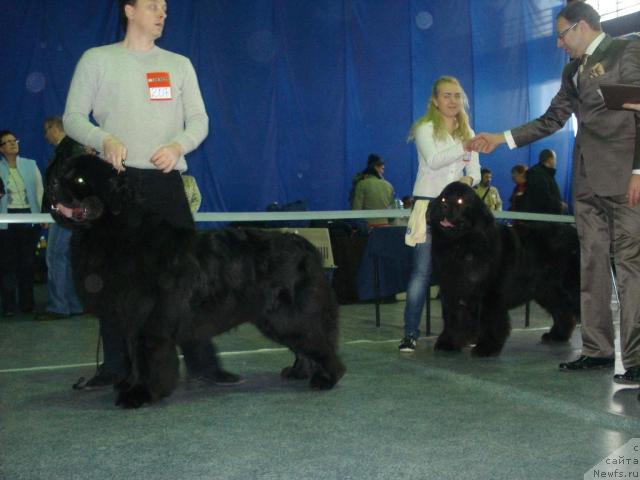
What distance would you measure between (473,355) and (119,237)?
2.59 meters

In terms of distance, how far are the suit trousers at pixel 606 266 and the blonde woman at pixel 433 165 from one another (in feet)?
3.07

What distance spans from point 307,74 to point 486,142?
8.45 m

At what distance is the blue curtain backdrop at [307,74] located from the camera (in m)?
10.8

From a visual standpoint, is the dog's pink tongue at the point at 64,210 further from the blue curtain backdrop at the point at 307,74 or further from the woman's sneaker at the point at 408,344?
the blue curtain backdrop at the point at 307,74

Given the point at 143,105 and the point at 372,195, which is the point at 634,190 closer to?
the point at 143,105

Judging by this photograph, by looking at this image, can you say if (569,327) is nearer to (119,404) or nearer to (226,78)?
(119,404)

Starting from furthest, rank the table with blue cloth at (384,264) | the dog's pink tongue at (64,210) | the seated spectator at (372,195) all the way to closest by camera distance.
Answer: the seated spectator at (372,195) < the table with blue cloth at (384,264) < the dog's pink tongue at (64,210)

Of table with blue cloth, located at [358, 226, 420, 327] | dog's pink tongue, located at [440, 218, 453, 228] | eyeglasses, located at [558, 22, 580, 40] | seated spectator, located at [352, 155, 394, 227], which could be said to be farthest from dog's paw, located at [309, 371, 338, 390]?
seated spectator, located at [352, 155, 394, 227]

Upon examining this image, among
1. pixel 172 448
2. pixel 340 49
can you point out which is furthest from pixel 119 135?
pixel 340 49

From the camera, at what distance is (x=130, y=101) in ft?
11.5

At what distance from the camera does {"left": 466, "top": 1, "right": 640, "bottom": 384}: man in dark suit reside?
3920mm

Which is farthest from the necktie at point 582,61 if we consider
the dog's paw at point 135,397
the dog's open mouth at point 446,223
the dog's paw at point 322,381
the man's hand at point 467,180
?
the dog's paw at point 135,397

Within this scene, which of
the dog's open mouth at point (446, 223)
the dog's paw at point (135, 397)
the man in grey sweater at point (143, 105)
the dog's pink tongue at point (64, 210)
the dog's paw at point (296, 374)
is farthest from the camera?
the dog's open mouth at point (446, 223)

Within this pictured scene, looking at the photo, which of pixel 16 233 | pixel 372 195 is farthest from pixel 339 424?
pixel 372 195
